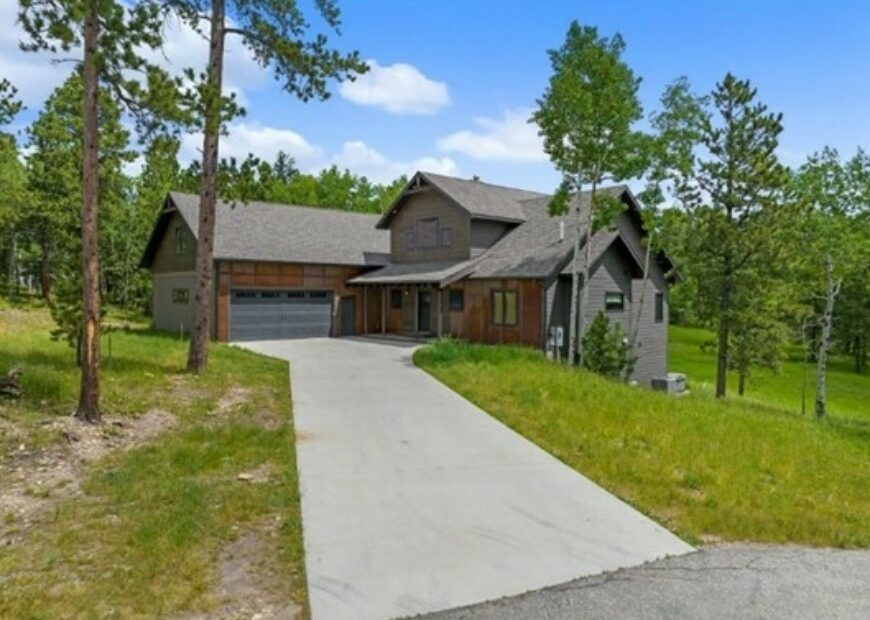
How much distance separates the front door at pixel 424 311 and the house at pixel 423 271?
5cm

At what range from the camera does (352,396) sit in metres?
11.4

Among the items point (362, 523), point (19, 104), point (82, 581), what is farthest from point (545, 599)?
point (19, 104)

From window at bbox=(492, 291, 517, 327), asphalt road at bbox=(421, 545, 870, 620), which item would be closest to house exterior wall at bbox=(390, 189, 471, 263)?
window at bbox=(492, 291, 517, 327)

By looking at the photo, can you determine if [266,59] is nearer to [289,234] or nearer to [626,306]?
[289,234]

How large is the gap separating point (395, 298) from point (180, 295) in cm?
895

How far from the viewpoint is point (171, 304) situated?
82.2 ft

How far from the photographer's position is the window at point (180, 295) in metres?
23.9

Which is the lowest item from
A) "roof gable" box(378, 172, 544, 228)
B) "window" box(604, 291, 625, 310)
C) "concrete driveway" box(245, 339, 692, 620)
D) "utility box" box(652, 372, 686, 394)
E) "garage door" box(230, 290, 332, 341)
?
"utility box" box(652, 372, 686, 394)

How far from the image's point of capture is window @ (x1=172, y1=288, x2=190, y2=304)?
78.4ft

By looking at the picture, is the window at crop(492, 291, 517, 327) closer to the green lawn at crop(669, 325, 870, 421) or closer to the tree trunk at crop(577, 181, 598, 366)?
the tree trunk at crop(577, 181, 598, 366)

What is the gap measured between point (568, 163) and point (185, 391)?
12367 millimetres

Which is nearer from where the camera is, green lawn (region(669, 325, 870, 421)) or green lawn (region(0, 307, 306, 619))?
green lawn (region(0, 307, 306, 619))

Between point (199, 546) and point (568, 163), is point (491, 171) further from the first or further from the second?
point (199, 546)

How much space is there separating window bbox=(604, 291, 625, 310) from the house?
0.04 m
